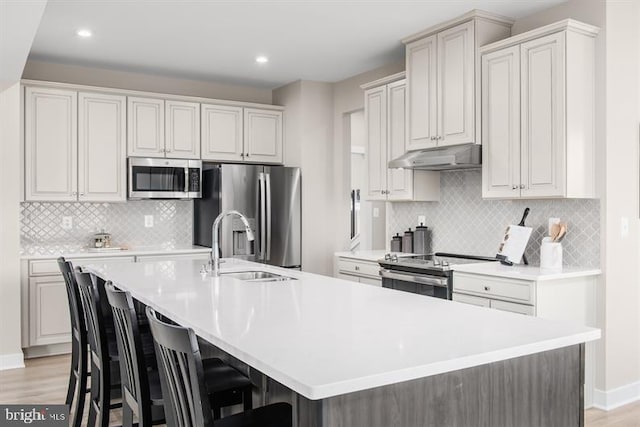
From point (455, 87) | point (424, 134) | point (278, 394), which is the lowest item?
point (278, 394)

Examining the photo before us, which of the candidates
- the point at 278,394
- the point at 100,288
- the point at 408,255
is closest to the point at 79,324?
the point at 100,288

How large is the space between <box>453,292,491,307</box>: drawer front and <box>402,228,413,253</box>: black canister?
3.87 feet

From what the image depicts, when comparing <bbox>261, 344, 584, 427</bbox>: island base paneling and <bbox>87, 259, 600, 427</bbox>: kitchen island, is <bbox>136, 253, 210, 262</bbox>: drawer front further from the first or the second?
<bbox>261, 344, 584, 427</bbox>: island base paneling

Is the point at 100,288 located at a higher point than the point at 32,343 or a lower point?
higher

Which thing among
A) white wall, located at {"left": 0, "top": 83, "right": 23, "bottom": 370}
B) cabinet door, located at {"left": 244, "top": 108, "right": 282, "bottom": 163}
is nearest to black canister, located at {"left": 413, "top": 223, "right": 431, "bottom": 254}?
cabinet door, located at {"left": 244, "top": 108, "right": 282, "bottom": 163}

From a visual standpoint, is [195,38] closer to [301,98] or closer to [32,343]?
[301,98]

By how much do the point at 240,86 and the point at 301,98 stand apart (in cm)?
80

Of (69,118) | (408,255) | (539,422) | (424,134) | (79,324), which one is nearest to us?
(539,422)

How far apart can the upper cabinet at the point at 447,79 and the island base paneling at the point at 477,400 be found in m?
2.44

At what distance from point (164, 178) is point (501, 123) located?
3.24 metres

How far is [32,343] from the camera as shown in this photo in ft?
15.5

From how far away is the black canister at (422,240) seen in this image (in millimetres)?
4832

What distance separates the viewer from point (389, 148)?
4.86 meters

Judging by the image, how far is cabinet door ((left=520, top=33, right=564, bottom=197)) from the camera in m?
3.46
